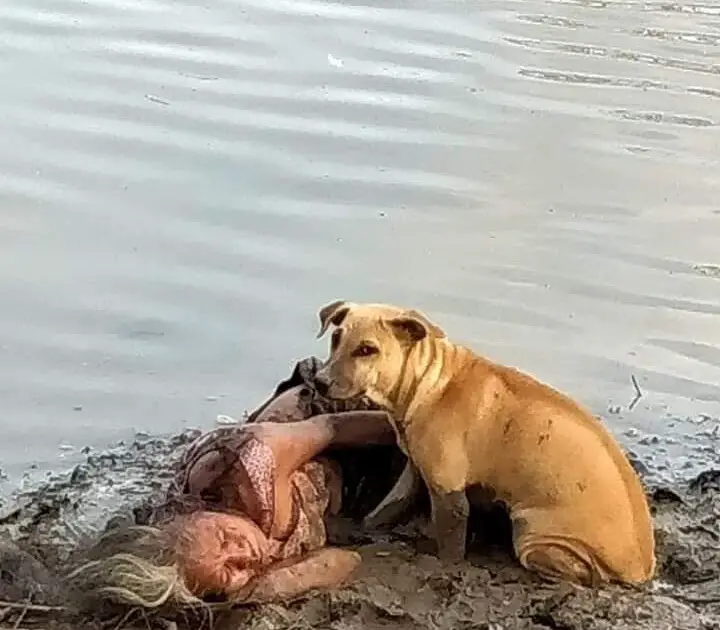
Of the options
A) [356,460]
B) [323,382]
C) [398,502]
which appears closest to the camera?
[323,382]

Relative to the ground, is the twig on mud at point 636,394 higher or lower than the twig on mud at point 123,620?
higher

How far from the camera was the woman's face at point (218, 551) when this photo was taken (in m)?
3.88

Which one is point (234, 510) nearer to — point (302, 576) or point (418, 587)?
point (302, 576)

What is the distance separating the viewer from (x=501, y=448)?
13.4 ft

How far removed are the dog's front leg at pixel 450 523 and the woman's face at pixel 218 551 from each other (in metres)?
0.46

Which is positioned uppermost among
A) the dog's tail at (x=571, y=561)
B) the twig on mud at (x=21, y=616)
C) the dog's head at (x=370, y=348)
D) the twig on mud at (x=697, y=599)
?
the dog's head at (x=370, y=348)

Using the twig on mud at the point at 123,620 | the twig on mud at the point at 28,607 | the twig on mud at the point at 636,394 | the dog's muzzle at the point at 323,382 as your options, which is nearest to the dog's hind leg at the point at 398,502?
the dog's muzzle at the point at 323,382

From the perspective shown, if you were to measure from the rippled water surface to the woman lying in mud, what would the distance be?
937mm

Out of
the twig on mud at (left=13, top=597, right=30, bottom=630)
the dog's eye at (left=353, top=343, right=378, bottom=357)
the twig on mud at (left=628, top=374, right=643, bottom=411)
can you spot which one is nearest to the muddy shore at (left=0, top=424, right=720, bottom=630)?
the twig on mud at (left=13, top=597, right=30, bottom=630)

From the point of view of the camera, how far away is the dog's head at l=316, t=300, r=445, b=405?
409cm

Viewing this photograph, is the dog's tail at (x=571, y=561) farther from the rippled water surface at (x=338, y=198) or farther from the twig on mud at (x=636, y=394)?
the twig on mud at (x=636, y=394)

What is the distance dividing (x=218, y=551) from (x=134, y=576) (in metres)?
0.22

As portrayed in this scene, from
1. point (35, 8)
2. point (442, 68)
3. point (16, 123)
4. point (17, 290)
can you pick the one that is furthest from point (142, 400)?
point (35, 8)

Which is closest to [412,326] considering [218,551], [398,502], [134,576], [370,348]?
[370,348]
